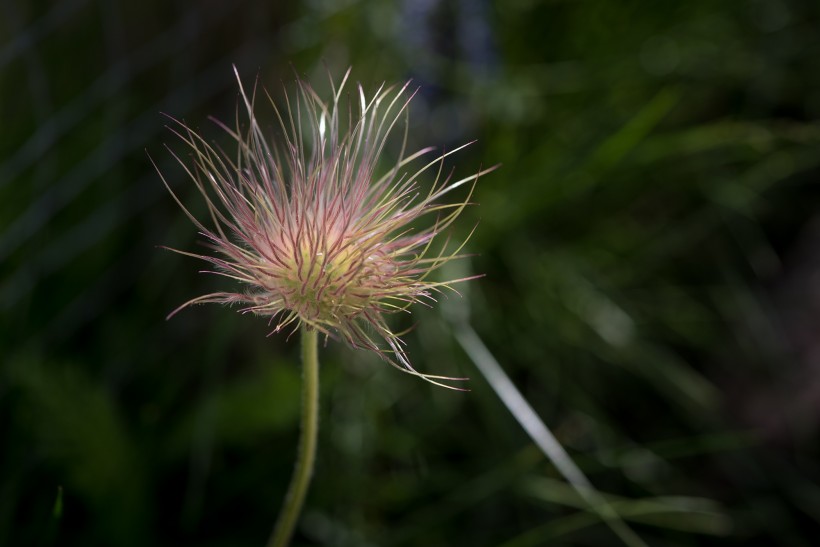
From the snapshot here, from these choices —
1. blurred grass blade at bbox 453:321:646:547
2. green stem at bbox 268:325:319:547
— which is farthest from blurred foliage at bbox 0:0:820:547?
green stem at bbox 268:325:319:547

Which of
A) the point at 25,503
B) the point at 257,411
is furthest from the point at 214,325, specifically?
the point at 25,503

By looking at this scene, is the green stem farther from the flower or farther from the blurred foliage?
the blurred foliage

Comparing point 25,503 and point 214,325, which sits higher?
point 214,325

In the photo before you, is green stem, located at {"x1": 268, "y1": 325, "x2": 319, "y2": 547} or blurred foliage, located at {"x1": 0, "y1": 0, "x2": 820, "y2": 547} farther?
blurred foliage, located at {"x1": 0, "y1": 0, "x2": 820, "y2": 547}

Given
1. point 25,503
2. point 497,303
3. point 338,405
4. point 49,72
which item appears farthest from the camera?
point 497,303

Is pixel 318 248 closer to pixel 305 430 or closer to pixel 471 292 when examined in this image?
pixel 305 430

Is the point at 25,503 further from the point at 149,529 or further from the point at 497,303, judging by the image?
the point at 497,303

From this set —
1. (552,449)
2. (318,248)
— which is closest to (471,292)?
(552,449)

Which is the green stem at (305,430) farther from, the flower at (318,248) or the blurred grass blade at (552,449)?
the blurred grass blade at (552,449)
